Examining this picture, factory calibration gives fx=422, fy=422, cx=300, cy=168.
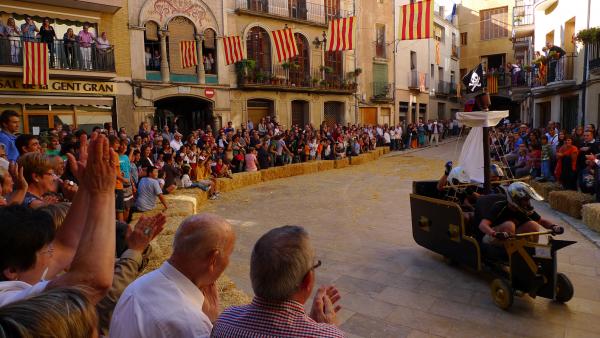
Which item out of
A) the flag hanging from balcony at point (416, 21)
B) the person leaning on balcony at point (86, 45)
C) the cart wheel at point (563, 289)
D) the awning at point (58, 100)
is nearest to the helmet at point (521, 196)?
the cart wheel at point (563, 289)

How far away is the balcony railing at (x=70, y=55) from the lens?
1480cm

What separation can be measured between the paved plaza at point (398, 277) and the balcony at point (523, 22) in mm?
29169

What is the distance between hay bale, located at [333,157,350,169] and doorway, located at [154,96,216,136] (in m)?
6.69

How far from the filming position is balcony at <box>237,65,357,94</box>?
73.6 ft

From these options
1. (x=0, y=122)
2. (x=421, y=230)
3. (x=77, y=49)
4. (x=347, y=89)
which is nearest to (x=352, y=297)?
(x=421, y=230)

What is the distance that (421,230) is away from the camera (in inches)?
256

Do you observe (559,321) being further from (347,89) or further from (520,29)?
(520,29)

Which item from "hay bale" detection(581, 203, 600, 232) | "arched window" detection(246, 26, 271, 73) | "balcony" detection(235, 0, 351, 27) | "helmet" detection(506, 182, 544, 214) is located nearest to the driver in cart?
"helmet" detection(506, 182, 544, 214)

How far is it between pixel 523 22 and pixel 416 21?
2480 cm

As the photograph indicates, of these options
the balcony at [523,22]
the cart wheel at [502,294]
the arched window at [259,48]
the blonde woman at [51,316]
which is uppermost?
the balcony at [523,22]

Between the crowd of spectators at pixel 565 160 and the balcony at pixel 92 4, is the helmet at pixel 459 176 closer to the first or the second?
the crowd of spectators at pixel 565 160

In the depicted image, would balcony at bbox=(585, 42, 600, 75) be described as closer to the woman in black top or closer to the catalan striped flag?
the catalan striped flag

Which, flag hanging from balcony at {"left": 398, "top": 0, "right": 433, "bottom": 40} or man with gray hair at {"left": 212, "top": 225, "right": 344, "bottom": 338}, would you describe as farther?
flag hanging from balcony at {"left": 398, "top": 0, "right": 433, "bottom": 40}

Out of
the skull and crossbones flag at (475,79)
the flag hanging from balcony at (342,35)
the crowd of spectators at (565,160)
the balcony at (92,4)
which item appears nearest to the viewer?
the skull and crossbones flag at (475,79)
